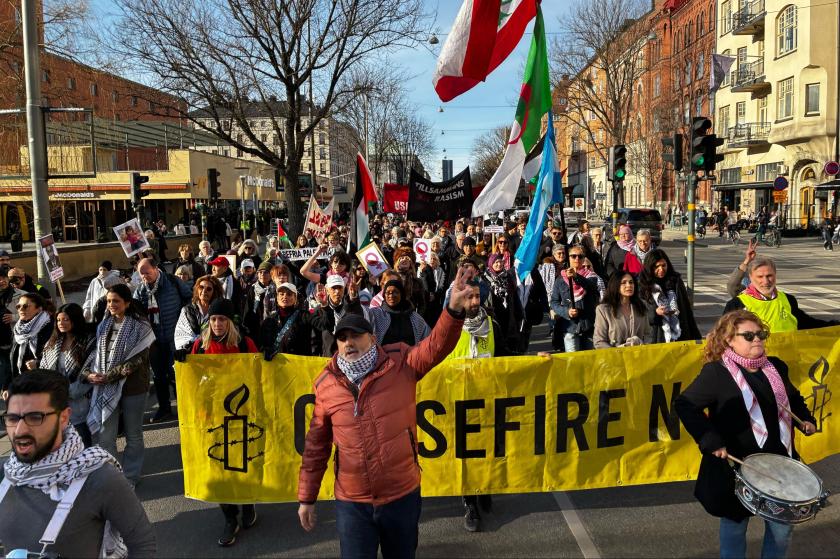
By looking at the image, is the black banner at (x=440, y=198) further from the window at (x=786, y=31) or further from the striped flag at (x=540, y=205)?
the window at (x=786, y=31)

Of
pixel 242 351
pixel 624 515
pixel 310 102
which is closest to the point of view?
pixel 624 515

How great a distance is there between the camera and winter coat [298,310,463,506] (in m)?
3.05

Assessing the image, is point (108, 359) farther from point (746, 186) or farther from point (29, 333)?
point (746, 186)

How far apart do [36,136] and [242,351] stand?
7626 millimetres

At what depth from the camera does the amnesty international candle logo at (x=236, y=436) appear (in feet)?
15.6

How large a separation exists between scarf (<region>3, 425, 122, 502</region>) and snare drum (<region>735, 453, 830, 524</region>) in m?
2.75

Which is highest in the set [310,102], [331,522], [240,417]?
[310,102]

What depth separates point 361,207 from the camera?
36.5ft

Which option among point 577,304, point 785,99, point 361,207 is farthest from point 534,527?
point 785,99

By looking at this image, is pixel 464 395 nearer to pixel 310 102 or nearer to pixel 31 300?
pixel 31 300

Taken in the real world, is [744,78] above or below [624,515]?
above

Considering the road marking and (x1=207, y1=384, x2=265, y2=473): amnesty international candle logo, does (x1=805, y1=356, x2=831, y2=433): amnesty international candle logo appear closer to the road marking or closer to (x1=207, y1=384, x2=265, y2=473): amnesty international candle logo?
the road marking

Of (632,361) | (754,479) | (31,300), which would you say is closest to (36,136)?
(31,300)

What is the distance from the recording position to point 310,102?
24.2 m
